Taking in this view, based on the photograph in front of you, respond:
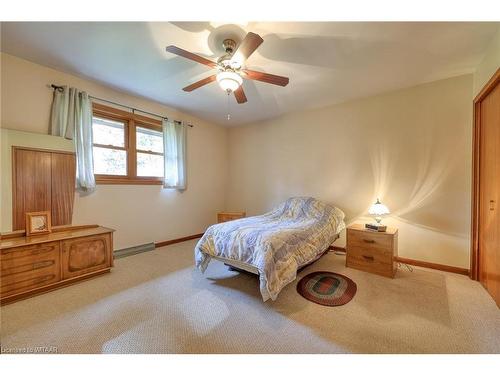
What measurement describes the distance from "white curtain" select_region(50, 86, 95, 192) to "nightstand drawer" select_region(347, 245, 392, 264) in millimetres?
3701

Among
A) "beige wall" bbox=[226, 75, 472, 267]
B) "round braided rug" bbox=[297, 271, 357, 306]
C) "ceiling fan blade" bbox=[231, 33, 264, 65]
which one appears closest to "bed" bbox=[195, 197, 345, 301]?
"round braided rug" bbox=[297, 271, 357, 306]

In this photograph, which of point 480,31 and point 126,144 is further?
point 126,144

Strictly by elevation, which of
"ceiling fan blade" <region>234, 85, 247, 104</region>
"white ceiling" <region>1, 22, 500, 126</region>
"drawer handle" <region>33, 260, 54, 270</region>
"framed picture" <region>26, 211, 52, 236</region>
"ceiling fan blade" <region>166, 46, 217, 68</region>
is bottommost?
"drawer handle" <region>33, 260, 54, 270</region>

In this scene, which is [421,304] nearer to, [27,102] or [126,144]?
[126,144]

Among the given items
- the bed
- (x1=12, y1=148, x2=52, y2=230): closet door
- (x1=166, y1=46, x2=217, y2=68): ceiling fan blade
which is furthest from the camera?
(x1=12, y1=148, x2=52, y2=230): closet door

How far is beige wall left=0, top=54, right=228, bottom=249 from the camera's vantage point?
240 cm

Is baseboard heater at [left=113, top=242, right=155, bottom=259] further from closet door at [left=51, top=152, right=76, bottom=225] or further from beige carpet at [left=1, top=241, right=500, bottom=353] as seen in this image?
closet door at [left=51, top=152, right=76, bottom=225]

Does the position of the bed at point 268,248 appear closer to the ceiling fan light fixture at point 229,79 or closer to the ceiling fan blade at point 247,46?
the ceiling fan light fixture at point 229,79

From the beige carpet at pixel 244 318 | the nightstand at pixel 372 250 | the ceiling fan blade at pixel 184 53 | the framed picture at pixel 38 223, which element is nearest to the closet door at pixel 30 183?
the framed picture at pixel 38 223

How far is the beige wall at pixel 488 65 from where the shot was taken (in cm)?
194

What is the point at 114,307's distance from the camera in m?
1.95

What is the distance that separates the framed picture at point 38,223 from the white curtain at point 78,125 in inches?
22.8
